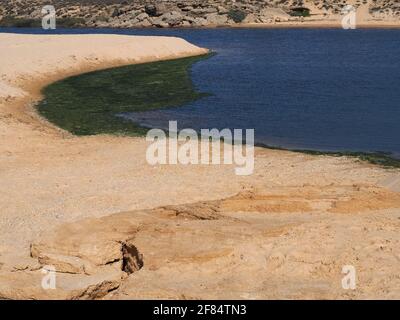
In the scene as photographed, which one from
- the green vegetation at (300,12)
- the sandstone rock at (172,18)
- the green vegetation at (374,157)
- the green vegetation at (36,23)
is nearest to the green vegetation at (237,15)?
the sandstone rock at (172,18)

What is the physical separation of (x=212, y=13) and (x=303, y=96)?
6656 cm

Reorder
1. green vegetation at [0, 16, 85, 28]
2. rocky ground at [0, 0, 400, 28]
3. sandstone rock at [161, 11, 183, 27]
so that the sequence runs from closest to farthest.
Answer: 1. sandstone rock at [161, 11, 183, 27]
2. rocky ground at [0, 0, 400, 28]
3. green vegetation at [0, 16, 85, 28]

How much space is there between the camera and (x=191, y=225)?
38.1ft

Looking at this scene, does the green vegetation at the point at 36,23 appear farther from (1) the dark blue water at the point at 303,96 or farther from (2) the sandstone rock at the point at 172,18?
(1) the dark blue water at the point at 303,96

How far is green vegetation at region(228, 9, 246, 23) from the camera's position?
308ft

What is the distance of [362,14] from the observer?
96.3 m

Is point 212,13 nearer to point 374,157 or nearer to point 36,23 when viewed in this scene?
point 36,23

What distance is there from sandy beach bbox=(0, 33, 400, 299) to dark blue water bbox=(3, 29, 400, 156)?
3.40m

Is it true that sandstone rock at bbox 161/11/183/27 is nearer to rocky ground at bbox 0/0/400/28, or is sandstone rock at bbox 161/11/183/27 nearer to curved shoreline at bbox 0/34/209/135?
rocky ground at bbox 0/0/400/28

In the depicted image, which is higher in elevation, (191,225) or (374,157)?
(191,225)

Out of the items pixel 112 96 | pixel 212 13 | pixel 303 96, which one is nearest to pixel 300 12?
pixel 212 13

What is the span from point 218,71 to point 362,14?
2346 inches

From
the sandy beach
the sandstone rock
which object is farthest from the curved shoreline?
the sandstone rock

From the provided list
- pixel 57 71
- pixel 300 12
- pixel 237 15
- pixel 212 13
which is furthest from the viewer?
pixel 300 12
